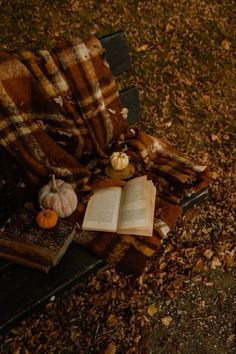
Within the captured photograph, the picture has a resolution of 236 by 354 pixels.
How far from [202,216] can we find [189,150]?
0.80 meters

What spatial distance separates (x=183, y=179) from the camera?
2.71 m

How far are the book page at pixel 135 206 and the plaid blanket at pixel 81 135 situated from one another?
100 mm

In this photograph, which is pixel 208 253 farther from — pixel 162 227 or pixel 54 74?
pixel 54 74

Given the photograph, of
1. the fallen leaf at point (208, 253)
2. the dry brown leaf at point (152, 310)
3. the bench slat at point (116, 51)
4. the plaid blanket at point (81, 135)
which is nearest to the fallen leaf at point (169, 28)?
the bench slat at point (116, 51)

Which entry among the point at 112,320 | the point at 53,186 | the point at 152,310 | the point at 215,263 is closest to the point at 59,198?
the point at 53,186

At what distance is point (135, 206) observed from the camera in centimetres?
242

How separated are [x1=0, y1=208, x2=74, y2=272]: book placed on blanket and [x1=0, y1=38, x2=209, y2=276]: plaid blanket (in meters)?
0.16

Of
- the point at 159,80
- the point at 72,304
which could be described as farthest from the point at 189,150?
the point at 72,304

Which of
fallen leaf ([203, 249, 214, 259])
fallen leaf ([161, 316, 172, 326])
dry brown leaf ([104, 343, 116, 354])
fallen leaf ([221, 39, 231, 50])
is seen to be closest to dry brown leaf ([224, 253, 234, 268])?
fallen leaf ([203, 249, 214, 259])

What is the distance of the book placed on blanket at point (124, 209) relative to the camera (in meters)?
2.35

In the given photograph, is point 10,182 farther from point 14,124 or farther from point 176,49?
point 176,49

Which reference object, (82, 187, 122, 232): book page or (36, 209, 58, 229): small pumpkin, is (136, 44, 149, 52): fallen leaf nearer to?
(82, 187, 122, 232): book page

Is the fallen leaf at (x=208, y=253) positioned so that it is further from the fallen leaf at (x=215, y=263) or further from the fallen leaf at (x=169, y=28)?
the fallen leaf at (x=169, y=28)

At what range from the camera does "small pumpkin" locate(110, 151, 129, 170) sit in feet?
8.82
